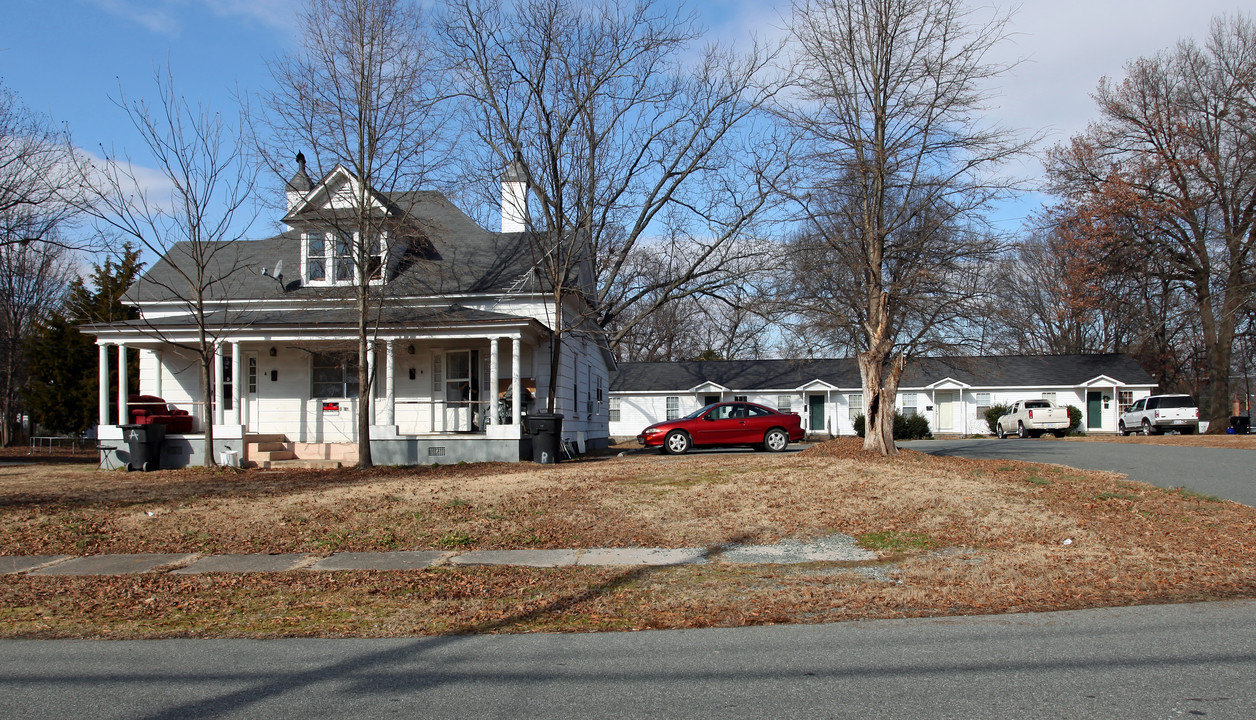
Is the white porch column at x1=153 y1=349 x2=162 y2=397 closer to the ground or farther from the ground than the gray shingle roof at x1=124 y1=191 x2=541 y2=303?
closer to the ground

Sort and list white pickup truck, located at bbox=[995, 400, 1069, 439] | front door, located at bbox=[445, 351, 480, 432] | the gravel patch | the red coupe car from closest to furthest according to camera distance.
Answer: the gravel patch → front door, located at bbox=[445, 351, 480, 432] → the red coupe car → white pickup truck, located at bbox=[995, 400, 1069, 439]

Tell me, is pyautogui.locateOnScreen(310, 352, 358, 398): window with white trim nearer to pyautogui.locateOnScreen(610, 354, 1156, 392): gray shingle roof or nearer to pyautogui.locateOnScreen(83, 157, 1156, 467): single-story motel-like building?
pyautogui.locateOnScreen(83, 157, 1156, 467): single-story motel-like building

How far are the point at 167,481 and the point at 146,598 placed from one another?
10.2 meters

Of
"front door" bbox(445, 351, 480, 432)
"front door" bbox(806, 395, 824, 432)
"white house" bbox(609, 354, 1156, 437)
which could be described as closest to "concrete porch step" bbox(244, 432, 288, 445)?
"front door" bbox(445, 351, 480, 432)

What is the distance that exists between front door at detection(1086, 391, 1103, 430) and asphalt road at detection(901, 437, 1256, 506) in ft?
63.7

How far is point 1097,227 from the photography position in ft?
121

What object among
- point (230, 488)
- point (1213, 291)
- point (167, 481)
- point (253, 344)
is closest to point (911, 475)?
point (230, 488)

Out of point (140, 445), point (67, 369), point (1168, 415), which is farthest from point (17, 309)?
point (1168, 415)

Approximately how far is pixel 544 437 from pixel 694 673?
49.3ft

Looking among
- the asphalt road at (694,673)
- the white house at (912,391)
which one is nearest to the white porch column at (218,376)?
the asphalt road at (694,673)

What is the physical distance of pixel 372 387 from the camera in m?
22.0

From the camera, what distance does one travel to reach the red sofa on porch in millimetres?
21156

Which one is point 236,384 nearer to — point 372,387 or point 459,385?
point 372,387

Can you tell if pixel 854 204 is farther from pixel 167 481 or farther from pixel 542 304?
pixel 167 481
